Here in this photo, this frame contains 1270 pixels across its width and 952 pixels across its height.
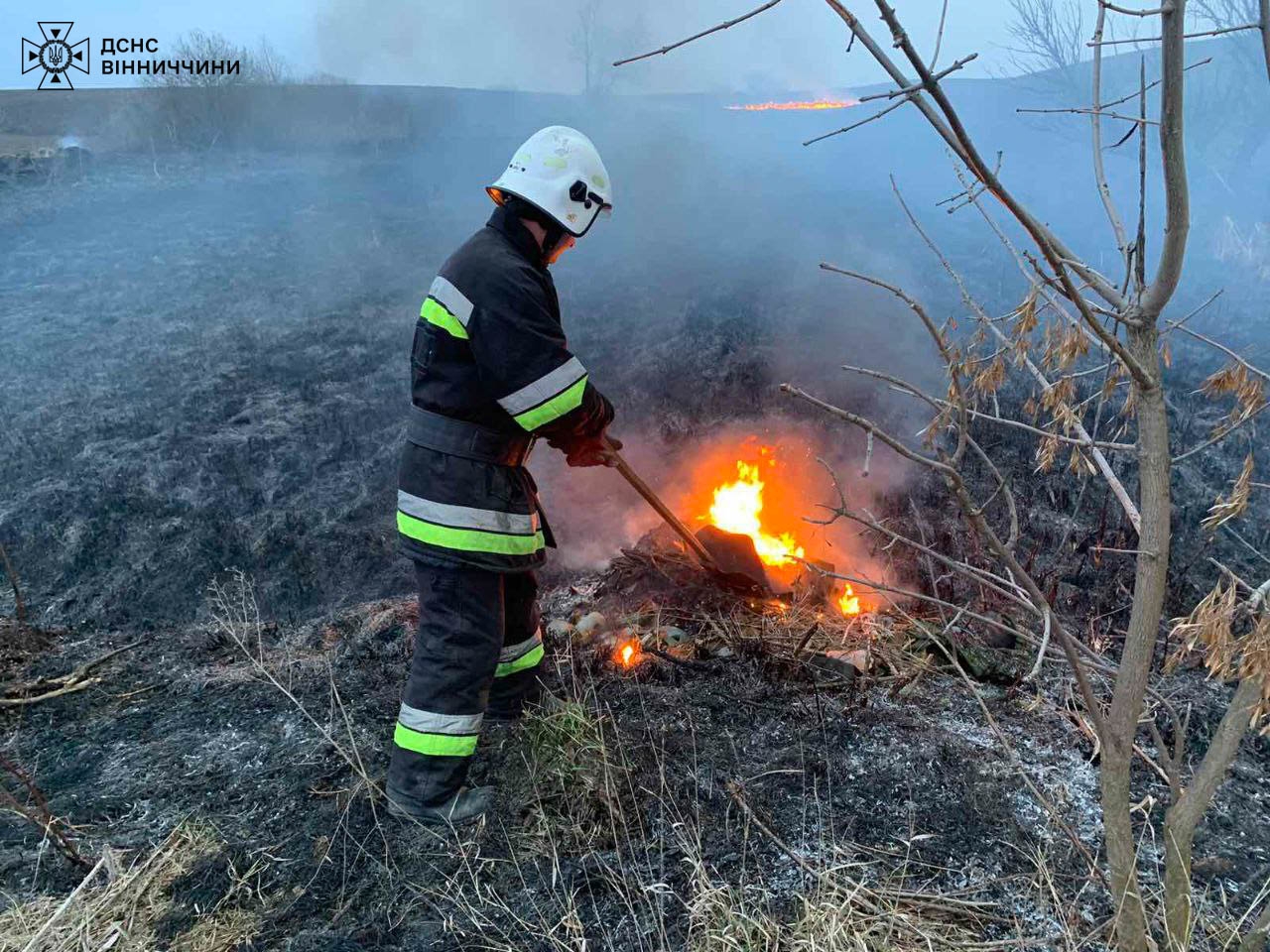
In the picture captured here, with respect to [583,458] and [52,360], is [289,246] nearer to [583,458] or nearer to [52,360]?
[52,360]

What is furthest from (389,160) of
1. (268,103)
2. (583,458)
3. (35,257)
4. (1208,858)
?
(1208,858)

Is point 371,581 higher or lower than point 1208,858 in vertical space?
lower

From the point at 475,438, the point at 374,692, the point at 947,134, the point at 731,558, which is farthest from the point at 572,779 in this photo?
the point at 947,134

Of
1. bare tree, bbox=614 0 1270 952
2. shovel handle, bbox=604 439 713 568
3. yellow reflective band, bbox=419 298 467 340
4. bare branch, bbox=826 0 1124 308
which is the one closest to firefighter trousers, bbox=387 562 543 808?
shovel handle, bbox=604 439 713 568

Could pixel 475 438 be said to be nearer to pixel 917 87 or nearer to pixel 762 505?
pixel 917 87

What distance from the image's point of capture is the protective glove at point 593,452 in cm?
321

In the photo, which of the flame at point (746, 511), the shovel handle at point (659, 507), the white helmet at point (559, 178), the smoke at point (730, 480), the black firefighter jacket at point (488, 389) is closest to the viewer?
the black firefighter jacket at point (488, 389)

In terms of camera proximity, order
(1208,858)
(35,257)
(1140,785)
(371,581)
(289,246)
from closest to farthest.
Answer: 1. (1208,858)
2. (1140,785)
3. (371,581)
4. (35,257)
5. (289,246)

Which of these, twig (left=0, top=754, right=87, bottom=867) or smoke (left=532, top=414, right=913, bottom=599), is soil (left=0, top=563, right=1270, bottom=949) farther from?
smoke (left=532, top=414, right=913, bottom=599)

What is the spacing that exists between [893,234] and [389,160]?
10.6m

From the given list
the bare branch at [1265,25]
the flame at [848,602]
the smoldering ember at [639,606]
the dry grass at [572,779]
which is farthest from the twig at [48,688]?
the bare branch at [1265,25]

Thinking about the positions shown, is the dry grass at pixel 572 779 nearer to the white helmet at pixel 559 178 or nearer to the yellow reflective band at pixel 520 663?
the yellow reflective band at pixel 520 663

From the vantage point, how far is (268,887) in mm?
2580

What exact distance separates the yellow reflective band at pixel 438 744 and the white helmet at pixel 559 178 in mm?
1974
